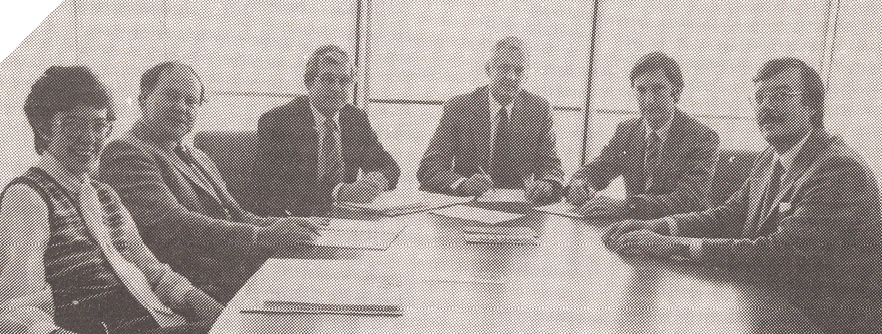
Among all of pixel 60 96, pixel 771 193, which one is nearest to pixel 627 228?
pixel 771 193

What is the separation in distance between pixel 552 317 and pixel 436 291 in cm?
21

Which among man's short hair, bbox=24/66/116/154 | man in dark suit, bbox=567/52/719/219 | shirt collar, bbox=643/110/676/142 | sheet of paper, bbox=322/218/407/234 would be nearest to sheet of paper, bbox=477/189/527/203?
man in dark suit, bbox=567/52/719/219

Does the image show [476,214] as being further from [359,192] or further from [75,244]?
[75,244]

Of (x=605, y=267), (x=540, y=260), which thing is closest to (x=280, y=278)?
(x=540, y=260)

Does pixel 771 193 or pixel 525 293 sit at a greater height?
pixel 771 193

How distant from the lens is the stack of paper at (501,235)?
1.43 m

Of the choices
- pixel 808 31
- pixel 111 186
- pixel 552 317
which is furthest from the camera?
pixel 808 31

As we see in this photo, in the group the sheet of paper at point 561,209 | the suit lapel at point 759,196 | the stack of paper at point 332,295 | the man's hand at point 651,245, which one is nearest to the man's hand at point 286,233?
the stack of paper at point 332,295

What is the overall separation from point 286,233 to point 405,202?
31cm

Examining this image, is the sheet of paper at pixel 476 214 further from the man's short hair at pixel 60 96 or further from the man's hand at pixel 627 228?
the man's short hair at pixel 60 96

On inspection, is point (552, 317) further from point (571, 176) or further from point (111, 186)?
point (111, 186)

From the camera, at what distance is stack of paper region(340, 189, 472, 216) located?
1562 mm

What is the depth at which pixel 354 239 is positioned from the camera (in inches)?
54.9

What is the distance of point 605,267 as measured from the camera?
4.38 ft
